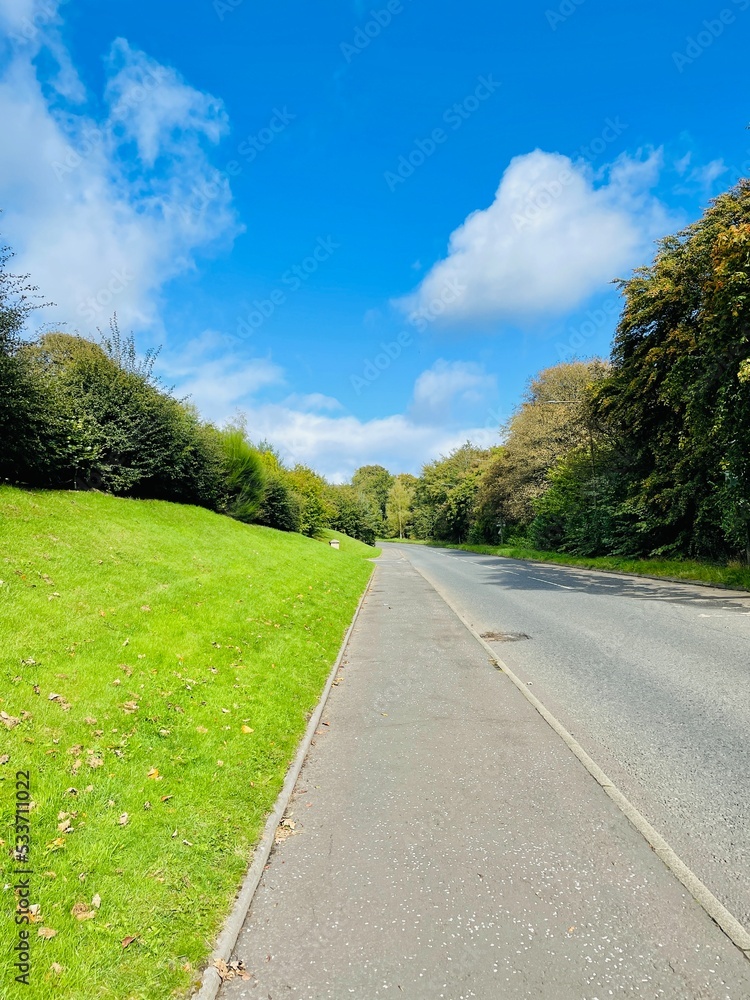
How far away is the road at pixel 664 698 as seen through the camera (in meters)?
3.50

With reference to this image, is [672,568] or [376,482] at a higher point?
[376,482]

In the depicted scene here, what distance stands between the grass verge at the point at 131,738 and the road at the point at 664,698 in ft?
9.69

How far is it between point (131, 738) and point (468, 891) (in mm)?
3052

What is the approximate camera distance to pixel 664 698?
6016 mm

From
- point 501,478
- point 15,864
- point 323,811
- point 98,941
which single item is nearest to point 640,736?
point 323,811

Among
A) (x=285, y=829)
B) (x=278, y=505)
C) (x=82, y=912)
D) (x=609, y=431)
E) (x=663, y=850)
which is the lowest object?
(x=285, y=829)

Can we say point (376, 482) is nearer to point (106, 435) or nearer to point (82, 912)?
point (106, 435)

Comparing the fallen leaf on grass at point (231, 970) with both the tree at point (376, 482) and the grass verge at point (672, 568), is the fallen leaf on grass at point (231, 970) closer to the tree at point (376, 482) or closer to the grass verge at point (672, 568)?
the grass verge at point (672, 568)

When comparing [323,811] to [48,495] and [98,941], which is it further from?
[48,495]

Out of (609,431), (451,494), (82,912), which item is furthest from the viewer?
(451,494)

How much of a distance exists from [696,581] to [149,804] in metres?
18.9

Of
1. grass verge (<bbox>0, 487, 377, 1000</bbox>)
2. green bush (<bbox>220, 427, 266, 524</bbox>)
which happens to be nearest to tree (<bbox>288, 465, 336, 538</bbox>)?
green bush (<bbox>220, 427, 266, 524</bbox>)

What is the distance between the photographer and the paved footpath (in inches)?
93.2

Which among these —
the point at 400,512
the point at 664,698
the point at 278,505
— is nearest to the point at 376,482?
the point at 400,512
